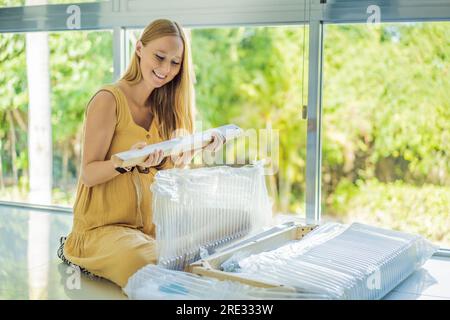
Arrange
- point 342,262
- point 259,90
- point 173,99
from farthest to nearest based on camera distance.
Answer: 1. point 259,90
2. point 173,99
3. point 342,262

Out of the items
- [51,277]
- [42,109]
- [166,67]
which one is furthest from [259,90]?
[51,277]

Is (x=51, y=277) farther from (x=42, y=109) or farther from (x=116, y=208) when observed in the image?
(x=42, y=109)

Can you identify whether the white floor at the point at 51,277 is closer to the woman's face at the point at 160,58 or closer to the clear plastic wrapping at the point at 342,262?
the clear plastic wrapping at the point at 342,262

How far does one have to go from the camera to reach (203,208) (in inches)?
73.3

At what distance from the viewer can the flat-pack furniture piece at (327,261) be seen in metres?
1.58

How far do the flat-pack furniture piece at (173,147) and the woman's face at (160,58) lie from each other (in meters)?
0.22

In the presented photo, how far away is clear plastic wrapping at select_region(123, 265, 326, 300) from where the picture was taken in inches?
60.3

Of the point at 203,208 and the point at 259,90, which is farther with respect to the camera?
the point at 259,90

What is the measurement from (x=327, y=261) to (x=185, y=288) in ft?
1.30

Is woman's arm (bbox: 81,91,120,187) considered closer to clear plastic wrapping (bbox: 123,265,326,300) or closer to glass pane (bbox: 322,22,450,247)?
clear plastic wrapping (bbox: 123,265,326,300)

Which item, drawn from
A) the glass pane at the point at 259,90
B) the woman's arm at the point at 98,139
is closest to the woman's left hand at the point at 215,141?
the woman's arm at the point at 98,139

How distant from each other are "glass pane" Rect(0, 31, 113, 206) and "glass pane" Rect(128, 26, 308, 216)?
60cm
